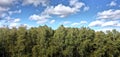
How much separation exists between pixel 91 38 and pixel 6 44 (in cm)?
2655

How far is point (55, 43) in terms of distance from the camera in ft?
258

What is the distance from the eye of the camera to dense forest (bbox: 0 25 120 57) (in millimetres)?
76812

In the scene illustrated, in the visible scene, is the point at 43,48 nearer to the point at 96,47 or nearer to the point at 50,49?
the point at 50,49

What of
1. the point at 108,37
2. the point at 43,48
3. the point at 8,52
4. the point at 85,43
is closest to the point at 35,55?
the point at 43,48

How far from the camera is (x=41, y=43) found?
77.8 meters

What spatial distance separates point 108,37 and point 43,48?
73.5 feet

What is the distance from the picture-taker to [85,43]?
80188 millimetres

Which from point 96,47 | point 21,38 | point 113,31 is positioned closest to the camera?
point 21,38

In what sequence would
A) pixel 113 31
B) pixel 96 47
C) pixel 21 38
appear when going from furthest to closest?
pixel 113 31
pixel 96 47
pixel 21 38

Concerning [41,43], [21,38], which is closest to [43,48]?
[41,43]

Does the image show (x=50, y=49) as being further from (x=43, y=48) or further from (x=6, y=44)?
(x=6, y=44)

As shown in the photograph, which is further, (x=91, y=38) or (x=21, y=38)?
(x=91, y=38)

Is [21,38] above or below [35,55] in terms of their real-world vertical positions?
above

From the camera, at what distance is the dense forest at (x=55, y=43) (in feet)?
252
